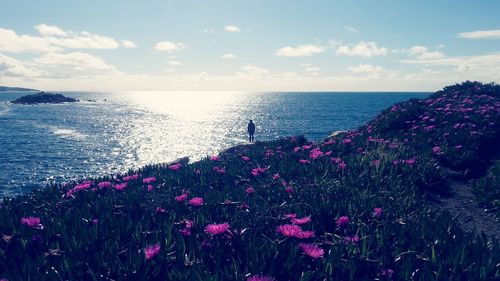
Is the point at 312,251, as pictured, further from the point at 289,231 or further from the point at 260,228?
the point at 260,228

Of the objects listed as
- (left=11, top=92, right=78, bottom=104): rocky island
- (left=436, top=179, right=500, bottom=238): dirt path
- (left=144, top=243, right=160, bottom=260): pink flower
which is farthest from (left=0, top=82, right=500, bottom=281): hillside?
(left=11, top=92, right=78, bottom=104): rocky island

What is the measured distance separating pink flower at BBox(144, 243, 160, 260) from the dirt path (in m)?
4.93

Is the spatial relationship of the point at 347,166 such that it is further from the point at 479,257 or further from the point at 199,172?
the point at 479,257

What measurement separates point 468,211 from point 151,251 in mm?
6459

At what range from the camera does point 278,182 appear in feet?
23.4

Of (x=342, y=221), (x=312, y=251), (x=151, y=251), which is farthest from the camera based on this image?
(x=342, y=221)

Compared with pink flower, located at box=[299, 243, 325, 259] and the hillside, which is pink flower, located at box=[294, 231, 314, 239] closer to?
the hillside

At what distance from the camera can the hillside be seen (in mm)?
3355

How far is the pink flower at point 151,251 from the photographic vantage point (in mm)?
3354

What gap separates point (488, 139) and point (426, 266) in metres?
9.98

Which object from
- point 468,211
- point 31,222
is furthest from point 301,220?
point 468,211

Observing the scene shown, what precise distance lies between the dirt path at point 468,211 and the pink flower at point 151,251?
493 centimetres

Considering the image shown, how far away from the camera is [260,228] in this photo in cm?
453

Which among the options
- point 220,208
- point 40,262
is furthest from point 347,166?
point 40,262
